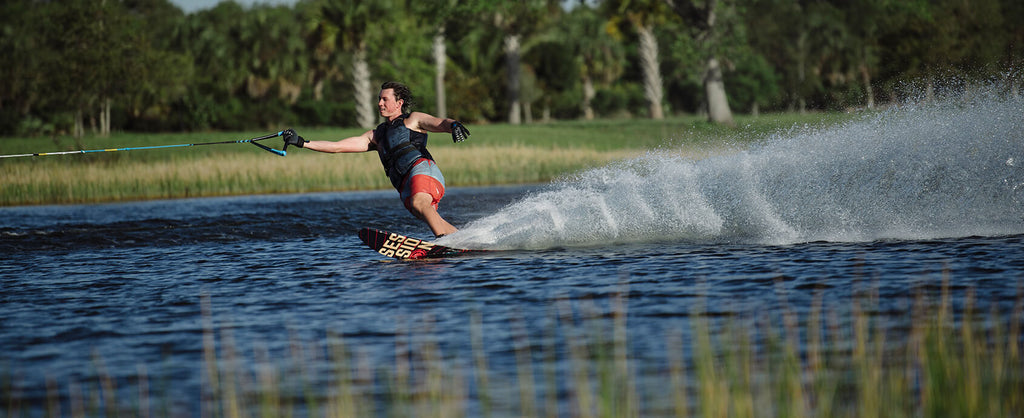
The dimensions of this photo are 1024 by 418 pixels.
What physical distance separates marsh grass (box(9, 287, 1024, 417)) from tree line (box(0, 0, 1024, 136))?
116 ft

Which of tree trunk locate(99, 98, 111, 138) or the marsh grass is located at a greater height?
tree trunk locate(99, 98, 111, 138)

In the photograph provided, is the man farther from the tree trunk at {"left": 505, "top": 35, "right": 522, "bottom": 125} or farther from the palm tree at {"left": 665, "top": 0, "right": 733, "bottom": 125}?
the tree trunk at {"left": 505, "top": 35, "right": 522, "bottom": 125}

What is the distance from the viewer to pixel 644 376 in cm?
548

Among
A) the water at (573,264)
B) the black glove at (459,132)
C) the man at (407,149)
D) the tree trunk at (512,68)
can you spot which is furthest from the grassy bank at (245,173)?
the tree trunk at (512,68)

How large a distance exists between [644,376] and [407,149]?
19.4ft

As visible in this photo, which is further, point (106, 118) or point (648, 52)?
point (648, 52)

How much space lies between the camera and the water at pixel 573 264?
6586 mm

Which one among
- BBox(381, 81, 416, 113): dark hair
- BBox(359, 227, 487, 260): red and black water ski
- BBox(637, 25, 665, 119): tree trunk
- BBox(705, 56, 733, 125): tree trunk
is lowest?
BBox(359, 227, 487, 260): red and black water ski

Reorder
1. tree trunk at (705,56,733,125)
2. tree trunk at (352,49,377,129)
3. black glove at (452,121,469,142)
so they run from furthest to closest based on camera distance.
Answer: tree trunk at (352,49,377,129)
tree trunk at (705,56,733,125)
black glove at (452,121,469,142)

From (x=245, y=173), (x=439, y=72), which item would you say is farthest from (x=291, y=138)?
(x=439, y=72)

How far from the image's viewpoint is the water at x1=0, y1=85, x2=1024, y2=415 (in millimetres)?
6586

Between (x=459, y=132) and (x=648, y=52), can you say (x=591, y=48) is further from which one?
(x=459, y=132)

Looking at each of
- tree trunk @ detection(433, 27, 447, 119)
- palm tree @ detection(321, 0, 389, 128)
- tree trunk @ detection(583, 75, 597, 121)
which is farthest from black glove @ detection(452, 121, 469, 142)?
tree trunk @ detection(583, 75, 597, 121)

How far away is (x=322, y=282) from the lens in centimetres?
933
